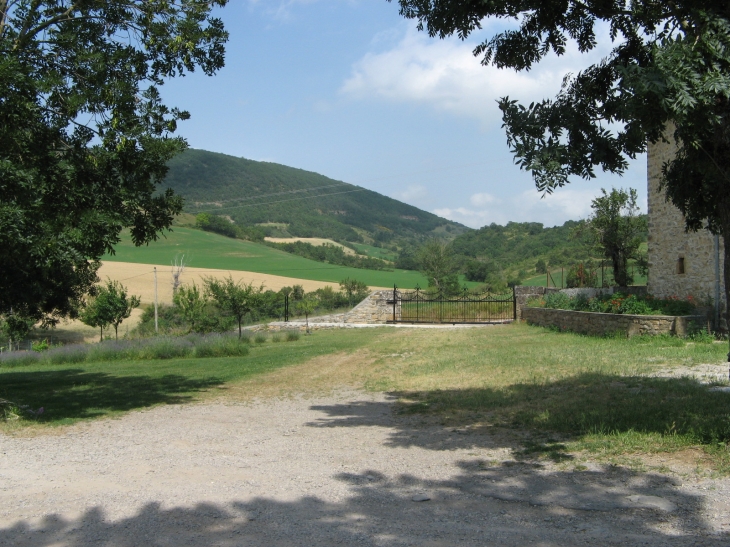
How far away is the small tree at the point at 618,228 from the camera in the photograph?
30500 mm

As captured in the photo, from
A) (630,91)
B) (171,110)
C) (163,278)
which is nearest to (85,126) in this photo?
(171,110)

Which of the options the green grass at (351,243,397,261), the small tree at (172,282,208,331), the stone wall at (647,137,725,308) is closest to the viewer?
the stone wall at (647,137,725,308)

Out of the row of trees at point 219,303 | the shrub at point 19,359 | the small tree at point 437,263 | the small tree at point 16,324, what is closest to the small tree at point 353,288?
the small tree at point 437,263

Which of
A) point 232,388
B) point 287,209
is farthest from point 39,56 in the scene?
point 287,209

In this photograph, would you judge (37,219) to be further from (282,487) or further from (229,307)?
(229,307)

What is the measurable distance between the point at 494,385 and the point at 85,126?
7841 millimetres

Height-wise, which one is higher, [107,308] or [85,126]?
[85,126]

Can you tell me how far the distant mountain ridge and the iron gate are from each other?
213 ft

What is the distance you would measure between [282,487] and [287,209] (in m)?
114

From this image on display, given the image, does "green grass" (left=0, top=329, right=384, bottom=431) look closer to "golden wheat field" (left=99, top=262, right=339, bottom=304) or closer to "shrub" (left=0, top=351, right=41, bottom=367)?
"shrub" (left=0, top=351, right=41, bottom=367)

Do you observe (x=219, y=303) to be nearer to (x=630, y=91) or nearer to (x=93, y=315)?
(x=93, y=315)

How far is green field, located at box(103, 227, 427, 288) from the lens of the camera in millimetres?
60344

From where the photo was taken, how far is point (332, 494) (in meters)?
5.30

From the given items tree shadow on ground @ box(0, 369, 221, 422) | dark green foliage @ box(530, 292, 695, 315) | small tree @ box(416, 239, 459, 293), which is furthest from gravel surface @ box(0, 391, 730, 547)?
small tree @ box(416, 239, 459, 293)
